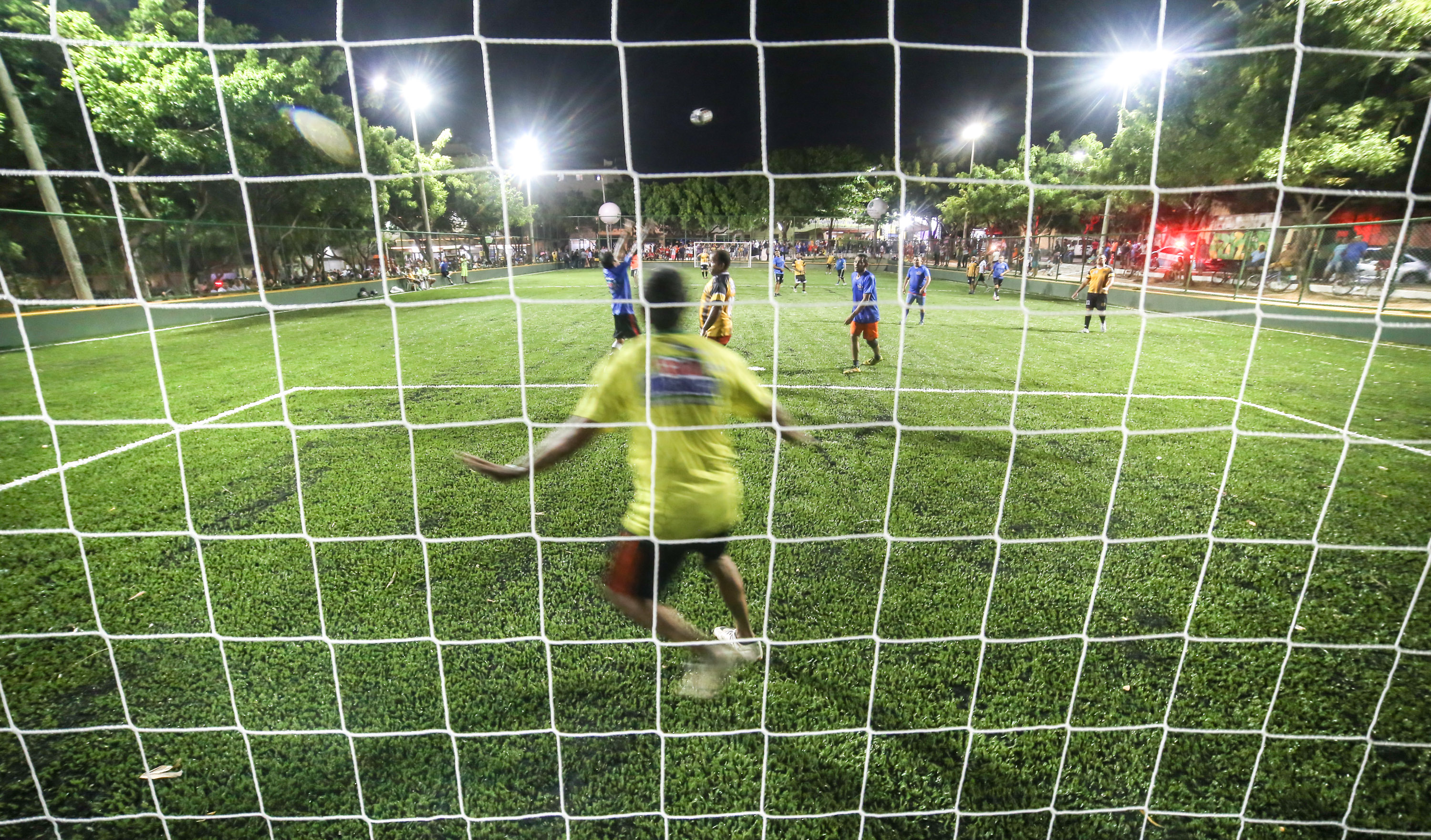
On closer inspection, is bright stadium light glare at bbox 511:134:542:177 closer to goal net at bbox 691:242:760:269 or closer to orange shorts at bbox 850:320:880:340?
goal net at bbox 691:242:760:269

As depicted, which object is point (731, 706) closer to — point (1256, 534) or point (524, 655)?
point (524, 655)

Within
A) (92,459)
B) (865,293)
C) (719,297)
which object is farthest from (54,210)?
(865,293)

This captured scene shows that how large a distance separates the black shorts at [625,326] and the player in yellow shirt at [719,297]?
128 cm

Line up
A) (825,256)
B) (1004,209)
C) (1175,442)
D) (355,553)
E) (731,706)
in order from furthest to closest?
(825,256), (1004,209), (1175,442), (355,553), (731,706)

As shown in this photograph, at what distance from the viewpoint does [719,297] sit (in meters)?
7.10

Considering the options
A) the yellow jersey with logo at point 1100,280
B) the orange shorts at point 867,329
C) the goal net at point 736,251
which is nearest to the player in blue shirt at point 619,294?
the orange shorts at point 867,329

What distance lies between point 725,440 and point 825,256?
40.1m

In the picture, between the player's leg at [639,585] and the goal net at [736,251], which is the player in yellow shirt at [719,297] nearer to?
the player's leg at [639,585]

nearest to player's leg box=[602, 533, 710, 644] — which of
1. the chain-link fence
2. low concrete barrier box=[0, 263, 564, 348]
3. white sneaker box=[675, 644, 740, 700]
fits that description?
white sneaker box=[675, 644, 740, 700]

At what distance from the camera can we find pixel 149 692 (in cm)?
268

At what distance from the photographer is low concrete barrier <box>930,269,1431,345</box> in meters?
5.50

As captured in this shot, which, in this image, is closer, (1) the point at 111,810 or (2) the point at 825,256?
(1) the point at 111,810

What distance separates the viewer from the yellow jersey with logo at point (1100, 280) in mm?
11281

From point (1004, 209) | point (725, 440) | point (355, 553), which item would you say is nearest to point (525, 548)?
point (355, 553)
